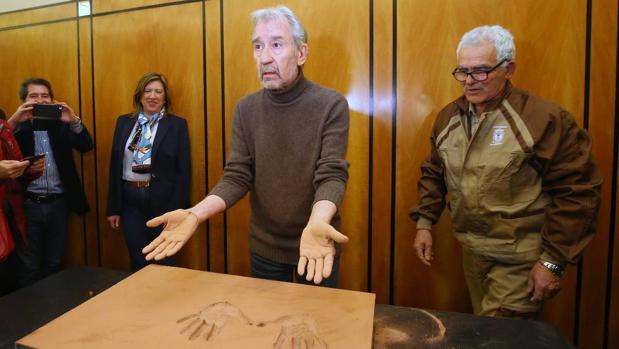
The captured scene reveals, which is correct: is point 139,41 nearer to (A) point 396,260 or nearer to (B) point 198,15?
(B) point 198,15

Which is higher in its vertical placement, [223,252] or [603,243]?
[603,243]

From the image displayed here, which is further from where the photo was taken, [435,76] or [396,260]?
[396,260]

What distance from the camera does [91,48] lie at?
10.4ft

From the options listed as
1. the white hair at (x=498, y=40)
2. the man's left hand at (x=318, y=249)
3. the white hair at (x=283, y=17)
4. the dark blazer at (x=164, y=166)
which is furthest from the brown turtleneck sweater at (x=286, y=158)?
the dark blazer at (x=164, y=166)

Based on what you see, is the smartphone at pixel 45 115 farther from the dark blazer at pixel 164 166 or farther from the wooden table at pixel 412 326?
the wooden table at pixel 412 326

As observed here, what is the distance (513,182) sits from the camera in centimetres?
149

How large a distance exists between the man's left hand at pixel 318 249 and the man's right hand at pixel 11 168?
2.08m

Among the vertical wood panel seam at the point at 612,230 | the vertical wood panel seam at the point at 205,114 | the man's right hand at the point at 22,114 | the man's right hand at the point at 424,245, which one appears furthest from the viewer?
the vertical wood panel seam at the point at 205,114

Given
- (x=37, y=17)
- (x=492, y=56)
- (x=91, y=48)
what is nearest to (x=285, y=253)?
(x=492, y=56)

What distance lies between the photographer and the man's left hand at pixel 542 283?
4.66ft

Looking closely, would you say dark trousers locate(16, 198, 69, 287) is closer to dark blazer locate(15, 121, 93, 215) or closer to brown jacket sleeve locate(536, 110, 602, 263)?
dark blazer locate(15, 121, 93, 215)

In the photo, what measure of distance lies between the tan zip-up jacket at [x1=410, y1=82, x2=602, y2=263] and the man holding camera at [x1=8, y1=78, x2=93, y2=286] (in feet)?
9.00

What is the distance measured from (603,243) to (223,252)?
8.32 ft

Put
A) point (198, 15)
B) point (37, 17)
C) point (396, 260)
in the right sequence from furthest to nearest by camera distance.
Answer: point (37, 17), point (198, 15), point (396, 260)
